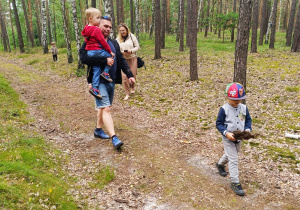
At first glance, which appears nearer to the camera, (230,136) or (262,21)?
(230,136)

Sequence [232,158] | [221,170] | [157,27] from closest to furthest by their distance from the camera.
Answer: [232,158] → [221,170] → [157,27]

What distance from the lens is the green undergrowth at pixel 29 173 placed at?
2.85 m

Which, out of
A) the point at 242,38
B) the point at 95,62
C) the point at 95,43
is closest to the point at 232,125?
the point at 95,62

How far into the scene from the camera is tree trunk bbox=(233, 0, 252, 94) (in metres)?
5.73

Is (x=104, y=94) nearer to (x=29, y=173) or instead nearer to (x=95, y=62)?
(x=95, y=62)

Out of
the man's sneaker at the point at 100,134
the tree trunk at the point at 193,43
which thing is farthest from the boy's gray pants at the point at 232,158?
the tree trunk at the point at 193,43

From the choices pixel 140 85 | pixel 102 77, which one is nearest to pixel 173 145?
pixel 102 77

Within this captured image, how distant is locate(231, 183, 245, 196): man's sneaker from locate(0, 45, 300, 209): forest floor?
3.1 inches

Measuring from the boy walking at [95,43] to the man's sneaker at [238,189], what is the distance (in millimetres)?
3011

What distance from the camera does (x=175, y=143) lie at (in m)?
5.40

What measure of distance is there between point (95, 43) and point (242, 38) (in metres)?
3.95

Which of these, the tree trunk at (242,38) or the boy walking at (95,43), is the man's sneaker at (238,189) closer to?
the boy walking at (95,43)

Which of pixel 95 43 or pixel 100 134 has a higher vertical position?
pixel 95 43

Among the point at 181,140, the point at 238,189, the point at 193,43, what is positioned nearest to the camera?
the point at 238,189
